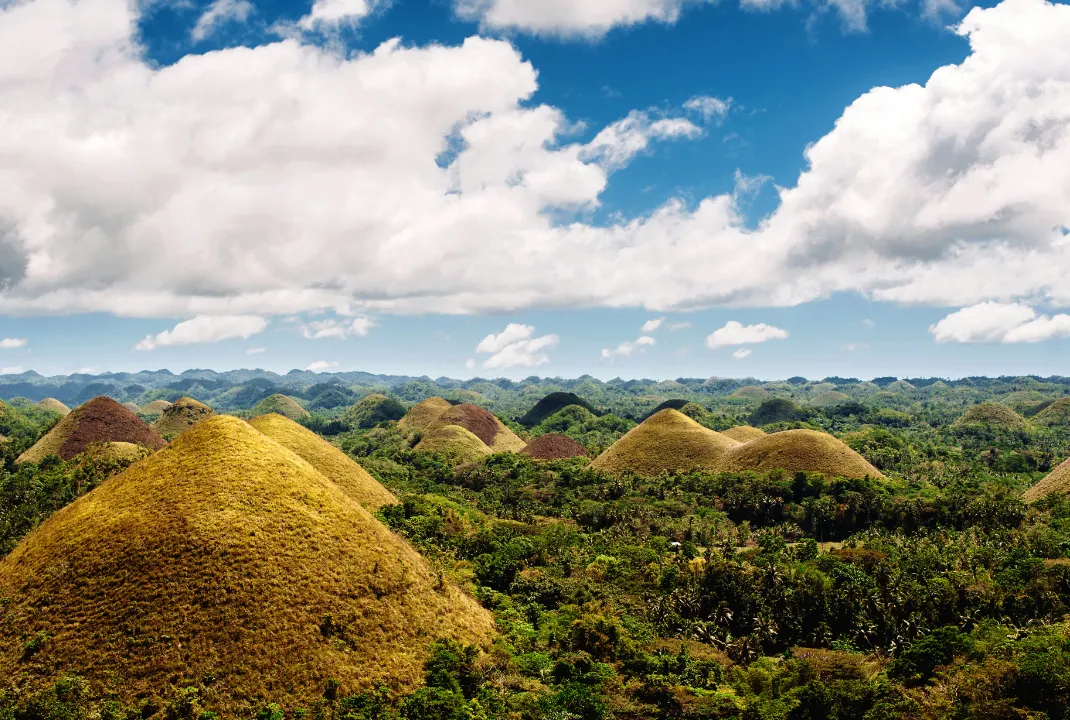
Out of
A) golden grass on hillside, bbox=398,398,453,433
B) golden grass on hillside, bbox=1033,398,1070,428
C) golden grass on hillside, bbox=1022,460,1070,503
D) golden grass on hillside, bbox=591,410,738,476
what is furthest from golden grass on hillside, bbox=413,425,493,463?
golden grass on hillside, bbox=1033,398,1070,428

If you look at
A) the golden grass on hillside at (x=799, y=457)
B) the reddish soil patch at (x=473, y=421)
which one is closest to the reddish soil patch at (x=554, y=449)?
the reddish soil patch at (x=473, y=421)

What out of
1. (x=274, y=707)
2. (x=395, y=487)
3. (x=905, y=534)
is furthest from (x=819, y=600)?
(x=395, y=487)

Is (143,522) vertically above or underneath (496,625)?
above

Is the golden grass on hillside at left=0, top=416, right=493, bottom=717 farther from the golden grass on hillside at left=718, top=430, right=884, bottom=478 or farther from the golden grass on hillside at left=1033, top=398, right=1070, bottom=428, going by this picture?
the golden grass on hillside at left=1033, top=398, right=1070, bottom=428

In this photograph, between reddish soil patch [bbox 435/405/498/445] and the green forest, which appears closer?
the green forest

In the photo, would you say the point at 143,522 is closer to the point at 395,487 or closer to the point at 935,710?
the point at 935,710

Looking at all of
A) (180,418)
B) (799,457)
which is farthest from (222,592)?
(180,418)
